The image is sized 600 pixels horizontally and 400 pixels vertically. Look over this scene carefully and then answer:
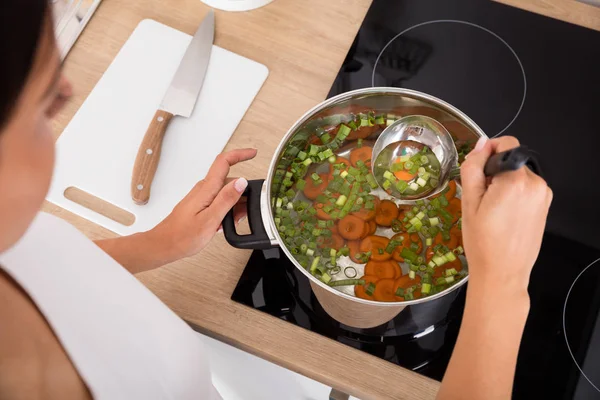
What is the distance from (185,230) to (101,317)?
16cm

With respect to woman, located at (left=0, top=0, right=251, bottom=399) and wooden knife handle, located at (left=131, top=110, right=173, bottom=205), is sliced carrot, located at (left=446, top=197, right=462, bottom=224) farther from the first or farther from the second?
wooden knife handle, located at (left=131, top=110, right=173, bottom=205)

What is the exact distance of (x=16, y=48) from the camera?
304 millimetres

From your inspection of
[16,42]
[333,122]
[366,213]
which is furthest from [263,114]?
[16,42]

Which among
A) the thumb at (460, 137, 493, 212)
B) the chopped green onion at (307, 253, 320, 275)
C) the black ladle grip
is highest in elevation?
the black ladle grip

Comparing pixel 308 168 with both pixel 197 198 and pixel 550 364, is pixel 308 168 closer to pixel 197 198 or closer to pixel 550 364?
pixel 197 198

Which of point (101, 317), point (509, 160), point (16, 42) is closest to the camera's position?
point (16, 42)

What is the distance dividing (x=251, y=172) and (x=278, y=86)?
15 centimetres

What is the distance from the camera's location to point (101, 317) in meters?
0.61

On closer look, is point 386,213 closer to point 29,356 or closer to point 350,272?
point 350,272

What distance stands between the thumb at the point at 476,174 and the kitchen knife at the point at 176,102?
0.45 meters

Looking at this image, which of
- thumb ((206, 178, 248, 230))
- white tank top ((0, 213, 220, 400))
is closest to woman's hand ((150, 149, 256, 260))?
thumb ((206, 178, 248, 230))

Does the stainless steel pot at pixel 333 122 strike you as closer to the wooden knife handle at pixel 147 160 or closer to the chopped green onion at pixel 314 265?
the chopped green onion at pixel 314 265

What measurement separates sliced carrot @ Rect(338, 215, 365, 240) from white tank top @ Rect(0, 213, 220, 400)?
0.24m

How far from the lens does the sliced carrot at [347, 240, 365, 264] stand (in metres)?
0.74
